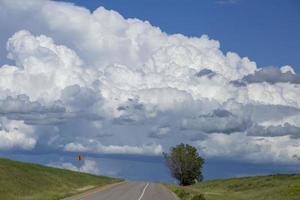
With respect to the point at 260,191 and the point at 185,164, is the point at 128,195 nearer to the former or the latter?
the point at 260,191

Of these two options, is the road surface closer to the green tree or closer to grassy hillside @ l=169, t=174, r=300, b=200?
grassy hillside @ l=169, t=174, r=300, b=200

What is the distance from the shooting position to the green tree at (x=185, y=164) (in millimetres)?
161750

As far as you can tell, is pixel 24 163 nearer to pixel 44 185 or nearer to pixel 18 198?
pixel 44 185

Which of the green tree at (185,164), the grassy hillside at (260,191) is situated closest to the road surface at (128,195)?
the grassy hillside at (260,191)

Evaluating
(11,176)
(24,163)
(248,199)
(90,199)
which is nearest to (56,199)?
(90,199)

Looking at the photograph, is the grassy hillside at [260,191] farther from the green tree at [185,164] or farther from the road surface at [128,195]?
the green tree at [185,164]

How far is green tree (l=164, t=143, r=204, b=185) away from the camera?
531 ft

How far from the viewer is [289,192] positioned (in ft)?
195

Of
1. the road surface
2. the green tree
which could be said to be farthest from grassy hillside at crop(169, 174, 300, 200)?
the green tree

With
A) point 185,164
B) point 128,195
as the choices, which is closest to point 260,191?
point 128,195

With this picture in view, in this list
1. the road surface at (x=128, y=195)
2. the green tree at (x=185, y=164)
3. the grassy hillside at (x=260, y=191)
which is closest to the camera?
the grassy hillside at (x=260, y=191)

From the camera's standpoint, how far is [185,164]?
16200 cm

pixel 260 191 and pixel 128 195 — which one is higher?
pixel 260 191

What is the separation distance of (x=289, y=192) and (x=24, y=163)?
63.1 metres
